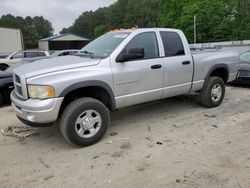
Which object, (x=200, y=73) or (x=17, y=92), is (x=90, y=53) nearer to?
(x=17, y=92)

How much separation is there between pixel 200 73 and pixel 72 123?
10.3 feet

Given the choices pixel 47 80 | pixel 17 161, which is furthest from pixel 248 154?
pixel 17 161

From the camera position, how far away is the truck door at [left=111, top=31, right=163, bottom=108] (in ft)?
14.2

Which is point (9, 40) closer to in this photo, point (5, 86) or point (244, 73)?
point (5, 86)

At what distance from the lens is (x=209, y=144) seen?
4055 millimetres

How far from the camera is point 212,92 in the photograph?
19.6 feet

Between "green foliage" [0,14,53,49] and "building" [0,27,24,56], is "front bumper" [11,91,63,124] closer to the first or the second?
"building" [0,27,24,56]

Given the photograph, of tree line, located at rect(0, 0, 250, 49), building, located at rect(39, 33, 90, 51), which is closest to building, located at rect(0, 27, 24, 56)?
building, located at rect(39, 33, 90, 51)

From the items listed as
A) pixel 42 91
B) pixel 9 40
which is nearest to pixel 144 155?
pixel 42 91

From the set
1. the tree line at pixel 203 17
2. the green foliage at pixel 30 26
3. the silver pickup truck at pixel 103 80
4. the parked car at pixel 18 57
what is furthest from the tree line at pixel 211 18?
the green foliage at pixel 30 26

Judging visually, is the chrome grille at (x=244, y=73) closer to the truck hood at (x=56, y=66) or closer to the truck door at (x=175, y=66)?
the truck door at (x=175, y=66)

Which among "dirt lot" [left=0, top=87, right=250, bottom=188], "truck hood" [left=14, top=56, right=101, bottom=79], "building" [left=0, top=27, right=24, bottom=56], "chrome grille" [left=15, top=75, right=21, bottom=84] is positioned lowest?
"dirt lot" [left=0, top=87, right=250, bottom=188]

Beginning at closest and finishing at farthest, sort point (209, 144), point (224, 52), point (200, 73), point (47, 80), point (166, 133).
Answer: point (47, 80)
point (209, 144)
point (166, 133)
point (200, 73)
point (224, 52)

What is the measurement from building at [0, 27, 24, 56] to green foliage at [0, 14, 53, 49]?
111ft
